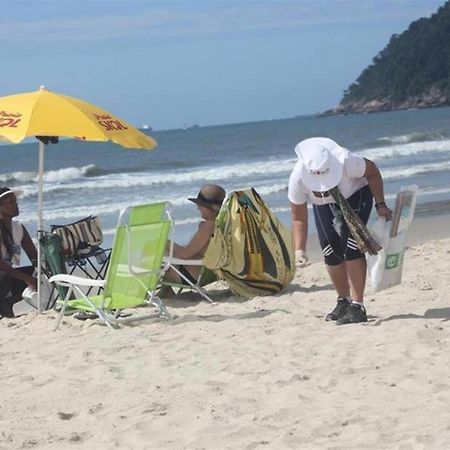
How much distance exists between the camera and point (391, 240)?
19.0 ft

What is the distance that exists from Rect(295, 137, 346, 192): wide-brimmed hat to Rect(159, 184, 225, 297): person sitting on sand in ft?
5.78

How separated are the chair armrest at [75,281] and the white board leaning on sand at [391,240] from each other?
5.39 feet

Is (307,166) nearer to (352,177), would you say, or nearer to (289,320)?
(352,177)

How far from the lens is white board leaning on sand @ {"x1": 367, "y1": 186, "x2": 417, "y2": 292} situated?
5750 millimetres

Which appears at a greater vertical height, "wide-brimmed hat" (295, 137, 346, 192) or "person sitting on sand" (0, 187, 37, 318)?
"wide-brimmed hat" (295, 137, 346, 192)

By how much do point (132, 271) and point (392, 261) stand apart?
158 centimetres

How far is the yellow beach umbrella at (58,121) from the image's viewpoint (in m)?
6.24

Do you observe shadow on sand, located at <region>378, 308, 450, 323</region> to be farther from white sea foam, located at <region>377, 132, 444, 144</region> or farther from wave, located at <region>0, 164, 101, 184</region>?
white sea foam, located at <region>377, 132, 444, 144</region>

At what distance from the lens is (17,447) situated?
13.0 ft

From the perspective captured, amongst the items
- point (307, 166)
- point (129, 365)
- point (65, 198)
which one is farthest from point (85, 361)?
point (65, 198)

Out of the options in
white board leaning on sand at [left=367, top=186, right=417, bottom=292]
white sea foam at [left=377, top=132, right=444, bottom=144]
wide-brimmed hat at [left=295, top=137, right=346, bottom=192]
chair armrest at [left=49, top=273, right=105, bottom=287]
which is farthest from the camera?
white sea foam at [left=377, top=132, right=444, bottom=144]

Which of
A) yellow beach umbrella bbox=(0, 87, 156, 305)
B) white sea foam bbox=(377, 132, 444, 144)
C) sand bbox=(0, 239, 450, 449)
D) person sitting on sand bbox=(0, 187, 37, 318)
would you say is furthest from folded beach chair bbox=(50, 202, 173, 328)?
white sea foam bbox=(377, 132, 444, 144)

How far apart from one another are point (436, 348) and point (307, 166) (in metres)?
1.26

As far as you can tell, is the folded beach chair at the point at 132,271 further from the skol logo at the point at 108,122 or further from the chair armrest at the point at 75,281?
the skol logo at the point at 108,122
